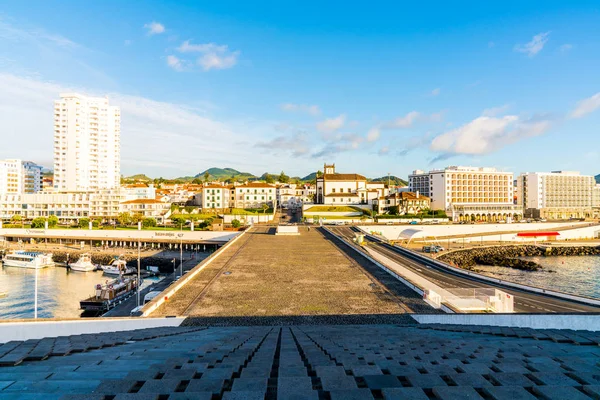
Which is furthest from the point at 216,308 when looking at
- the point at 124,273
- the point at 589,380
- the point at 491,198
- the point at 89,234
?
the point at 491,198

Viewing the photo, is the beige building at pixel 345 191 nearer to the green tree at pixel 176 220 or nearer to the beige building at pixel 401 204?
the beige building at pixel 401 204

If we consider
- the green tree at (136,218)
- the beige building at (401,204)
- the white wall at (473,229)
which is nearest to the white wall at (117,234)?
the green tree at (136,218)

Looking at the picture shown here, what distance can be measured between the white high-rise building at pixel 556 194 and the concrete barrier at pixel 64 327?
428 feet

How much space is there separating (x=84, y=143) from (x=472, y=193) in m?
119

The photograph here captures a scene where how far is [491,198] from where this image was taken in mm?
104938

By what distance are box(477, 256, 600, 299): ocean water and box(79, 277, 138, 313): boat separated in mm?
43364

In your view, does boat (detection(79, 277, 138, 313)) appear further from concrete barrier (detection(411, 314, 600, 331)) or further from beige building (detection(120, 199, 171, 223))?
beige building (detection(120, 199, 171, 223))

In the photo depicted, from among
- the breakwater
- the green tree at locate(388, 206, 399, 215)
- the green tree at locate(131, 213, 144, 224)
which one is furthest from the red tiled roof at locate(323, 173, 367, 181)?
the green tree at locate(131, 213, 144, 224)

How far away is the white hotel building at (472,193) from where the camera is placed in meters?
98.9

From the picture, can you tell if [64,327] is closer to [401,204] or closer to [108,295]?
[108,295]

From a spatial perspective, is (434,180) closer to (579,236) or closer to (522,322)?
(579,236)

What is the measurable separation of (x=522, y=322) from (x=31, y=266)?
189ft

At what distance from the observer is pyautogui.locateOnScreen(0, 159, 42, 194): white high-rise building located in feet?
348

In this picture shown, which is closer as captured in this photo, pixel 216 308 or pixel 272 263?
pixel 216 308
